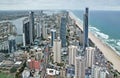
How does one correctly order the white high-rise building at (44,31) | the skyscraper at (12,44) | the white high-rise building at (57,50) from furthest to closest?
1. the white high-rise building at (44,31)
2. the skyscraper at (12,44)
3. the white high-rise building at (57,50)

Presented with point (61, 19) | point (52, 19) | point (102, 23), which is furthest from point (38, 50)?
point (102, 23)

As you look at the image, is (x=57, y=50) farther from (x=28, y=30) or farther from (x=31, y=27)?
(x=31, y=27)

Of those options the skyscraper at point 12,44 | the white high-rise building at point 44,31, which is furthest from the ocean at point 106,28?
the skyscraper at point 12,44

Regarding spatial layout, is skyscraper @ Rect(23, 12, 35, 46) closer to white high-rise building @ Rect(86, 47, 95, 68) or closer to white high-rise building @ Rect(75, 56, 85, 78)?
white high-rise building @ Rect(86, 47, 95, 68)

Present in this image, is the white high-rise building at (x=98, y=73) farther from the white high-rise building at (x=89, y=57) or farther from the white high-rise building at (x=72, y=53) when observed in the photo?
the white high-rise building at (x=72, y=53)

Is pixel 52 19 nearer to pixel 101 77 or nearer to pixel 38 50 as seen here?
pixel 38 50

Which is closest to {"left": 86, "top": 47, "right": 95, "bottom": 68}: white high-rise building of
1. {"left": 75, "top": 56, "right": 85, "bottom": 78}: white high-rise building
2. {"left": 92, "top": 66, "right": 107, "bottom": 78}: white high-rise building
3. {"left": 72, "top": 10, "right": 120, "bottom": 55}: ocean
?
{"left": 75, "top": 56, "right": 85, "bottom": 78}: white high-rise building

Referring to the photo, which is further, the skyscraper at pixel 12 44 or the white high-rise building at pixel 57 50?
the skyscraper at pixel 12 44

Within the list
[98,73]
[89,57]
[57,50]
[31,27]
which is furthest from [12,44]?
[98,73]

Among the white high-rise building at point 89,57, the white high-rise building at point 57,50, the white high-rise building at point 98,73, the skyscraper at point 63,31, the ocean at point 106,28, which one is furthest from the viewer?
the ocean at point 106,28
